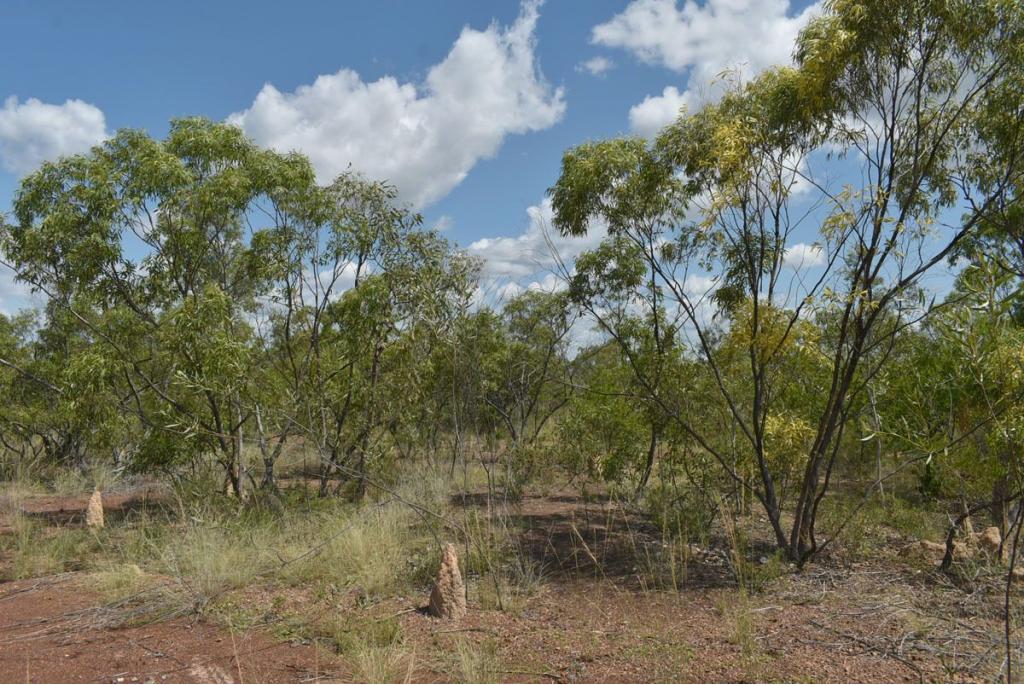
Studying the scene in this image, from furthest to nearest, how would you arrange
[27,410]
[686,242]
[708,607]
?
[27,410]
[686,242]
[708,607]

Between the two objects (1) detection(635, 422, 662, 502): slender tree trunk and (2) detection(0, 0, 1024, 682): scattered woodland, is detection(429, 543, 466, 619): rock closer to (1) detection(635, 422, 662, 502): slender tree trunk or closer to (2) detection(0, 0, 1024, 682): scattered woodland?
(2) detection(0, 0, 1024, 682): scattered woodland

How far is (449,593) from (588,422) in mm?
5135

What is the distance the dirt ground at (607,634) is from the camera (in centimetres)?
486

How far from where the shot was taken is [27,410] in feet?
45.7

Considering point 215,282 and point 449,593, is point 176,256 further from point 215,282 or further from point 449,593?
point 449,593

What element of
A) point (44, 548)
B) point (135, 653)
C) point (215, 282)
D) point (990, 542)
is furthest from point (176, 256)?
point (990, 542)

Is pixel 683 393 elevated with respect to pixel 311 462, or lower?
elevated

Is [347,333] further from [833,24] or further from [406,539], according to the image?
[833,24]

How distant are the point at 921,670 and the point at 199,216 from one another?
9.38m

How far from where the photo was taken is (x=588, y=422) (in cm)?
1098

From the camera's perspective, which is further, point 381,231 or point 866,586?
point 381,231

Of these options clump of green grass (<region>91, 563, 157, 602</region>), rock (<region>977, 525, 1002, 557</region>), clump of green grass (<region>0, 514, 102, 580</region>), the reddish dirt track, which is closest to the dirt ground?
the reddish dirt track

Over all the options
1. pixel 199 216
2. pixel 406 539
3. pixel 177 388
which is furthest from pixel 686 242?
pixel 177 388

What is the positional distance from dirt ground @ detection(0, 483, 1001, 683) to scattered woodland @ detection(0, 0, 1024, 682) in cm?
3
